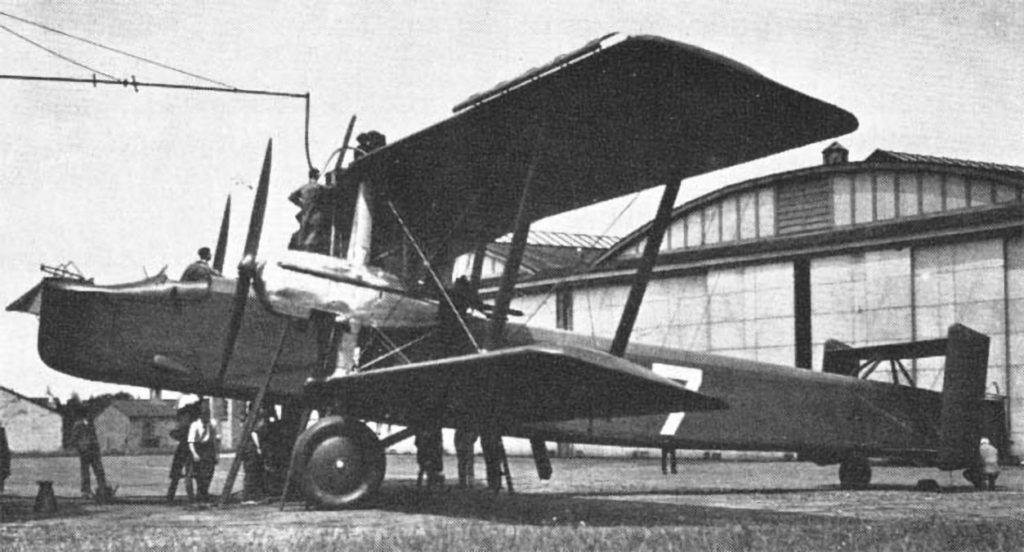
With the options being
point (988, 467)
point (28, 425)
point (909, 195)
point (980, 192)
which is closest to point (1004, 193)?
point (980, 192)

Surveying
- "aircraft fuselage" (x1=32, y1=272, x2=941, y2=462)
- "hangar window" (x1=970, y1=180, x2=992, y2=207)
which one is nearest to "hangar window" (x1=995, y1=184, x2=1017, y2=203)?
"hangar window" (x1=970, y1=180, x2=992, y2=207)

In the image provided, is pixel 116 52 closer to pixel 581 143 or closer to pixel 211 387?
pixel 211 387

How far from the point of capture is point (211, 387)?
10680 mm

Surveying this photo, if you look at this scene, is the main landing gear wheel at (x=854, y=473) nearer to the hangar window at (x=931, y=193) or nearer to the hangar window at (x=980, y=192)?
the hangar window at (x=980, y=192)

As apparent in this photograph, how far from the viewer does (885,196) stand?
24.2 meters

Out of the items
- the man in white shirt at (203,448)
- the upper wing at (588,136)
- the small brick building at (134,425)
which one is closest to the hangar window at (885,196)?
the upper wing at (588,136)

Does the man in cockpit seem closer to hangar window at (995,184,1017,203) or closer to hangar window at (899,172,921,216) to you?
hangar window at (899,172,921,216)

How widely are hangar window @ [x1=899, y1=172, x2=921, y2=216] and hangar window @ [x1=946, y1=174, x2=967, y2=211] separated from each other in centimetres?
63

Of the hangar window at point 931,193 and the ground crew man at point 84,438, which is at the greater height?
the hangar window at point 931,193

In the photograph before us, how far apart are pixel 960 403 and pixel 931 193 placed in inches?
438

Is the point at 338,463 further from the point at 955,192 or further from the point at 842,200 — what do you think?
the point at 842,200

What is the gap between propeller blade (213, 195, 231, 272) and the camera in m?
11.5

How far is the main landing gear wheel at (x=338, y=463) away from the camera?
893cm

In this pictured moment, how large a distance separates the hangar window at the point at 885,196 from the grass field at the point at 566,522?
1158cm
